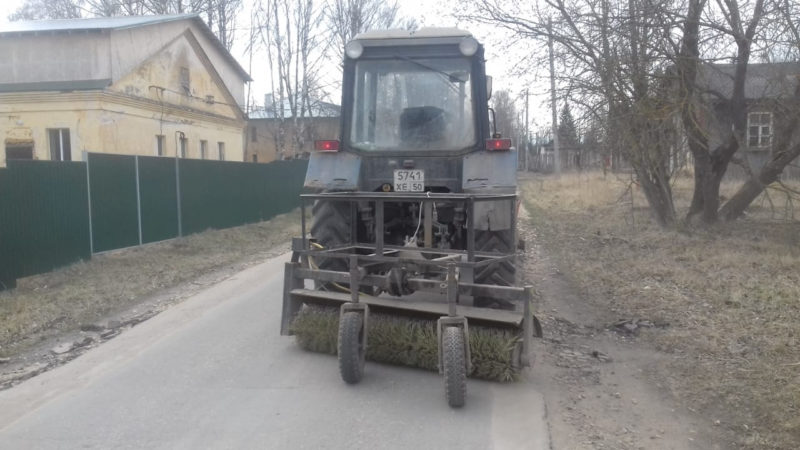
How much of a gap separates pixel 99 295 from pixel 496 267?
230 inches

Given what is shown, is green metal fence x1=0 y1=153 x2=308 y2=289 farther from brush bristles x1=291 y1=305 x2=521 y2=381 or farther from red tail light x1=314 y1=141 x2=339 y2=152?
brush bristles x1=291 y1=305 x2=521 y2=381

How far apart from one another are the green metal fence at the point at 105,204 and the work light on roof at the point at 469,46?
268 inches

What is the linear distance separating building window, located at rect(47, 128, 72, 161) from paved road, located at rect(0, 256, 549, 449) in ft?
51.3

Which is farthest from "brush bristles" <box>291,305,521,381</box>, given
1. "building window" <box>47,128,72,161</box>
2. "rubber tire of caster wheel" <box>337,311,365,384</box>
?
"building window" <box>47,128,72,161</box>

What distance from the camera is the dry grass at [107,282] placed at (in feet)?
24.3

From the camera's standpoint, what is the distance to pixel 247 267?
11.7 meters

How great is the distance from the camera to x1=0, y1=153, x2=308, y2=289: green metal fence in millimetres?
9297

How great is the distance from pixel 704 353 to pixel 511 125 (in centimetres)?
6422

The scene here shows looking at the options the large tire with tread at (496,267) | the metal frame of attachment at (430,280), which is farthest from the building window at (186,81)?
the large tire with tread at (496,267)

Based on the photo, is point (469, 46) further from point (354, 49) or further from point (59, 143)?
point (59, 143)

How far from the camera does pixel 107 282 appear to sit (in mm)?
9727

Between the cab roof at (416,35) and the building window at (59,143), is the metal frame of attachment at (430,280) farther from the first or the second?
the building window at (59,143)

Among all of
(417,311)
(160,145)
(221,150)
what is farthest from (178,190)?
(221,150)

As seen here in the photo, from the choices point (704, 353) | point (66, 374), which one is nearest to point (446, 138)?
point (704, 353)
